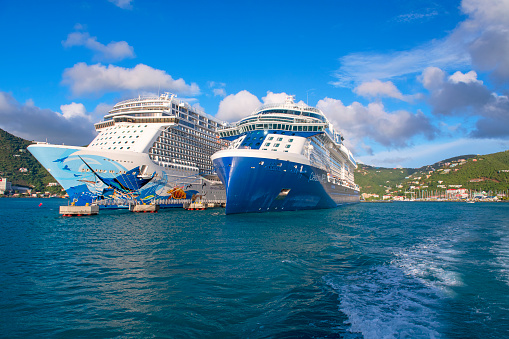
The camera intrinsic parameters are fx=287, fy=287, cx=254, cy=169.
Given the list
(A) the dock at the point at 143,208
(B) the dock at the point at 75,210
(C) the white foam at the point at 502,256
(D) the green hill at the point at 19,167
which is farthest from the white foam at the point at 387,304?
(D) the green hill at the point at 19,167

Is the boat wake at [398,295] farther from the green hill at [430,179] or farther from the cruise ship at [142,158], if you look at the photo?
the green hill at [430,179]

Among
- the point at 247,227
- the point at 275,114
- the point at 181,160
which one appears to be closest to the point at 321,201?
the point at 275,114

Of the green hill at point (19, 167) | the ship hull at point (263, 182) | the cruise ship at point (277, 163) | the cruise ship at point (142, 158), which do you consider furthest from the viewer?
the green hill at point (19, 167)

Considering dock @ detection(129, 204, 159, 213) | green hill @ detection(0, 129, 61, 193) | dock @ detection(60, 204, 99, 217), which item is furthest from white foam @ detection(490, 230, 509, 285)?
green hill @ detection(0, 129, 61, 193)

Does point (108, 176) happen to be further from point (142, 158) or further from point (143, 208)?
point (143, 208)

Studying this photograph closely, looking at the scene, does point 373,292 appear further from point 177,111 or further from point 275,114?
point 177,111

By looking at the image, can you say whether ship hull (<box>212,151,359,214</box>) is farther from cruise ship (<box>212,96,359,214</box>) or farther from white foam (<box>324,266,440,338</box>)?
white foam (<box>324,266,440,338</box>)

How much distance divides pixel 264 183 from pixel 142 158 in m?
19.9

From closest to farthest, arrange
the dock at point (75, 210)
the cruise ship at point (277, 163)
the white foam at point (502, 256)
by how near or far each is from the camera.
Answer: the white foam at point (502, 256) → the cruise ship at point (277, 163) → the dock at point (75, 210)

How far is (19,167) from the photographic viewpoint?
145 m

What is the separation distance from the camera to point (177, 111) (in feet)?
179

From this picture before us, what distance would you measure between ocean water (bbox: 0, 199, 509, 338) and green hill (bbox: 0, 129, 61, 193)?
156 metres

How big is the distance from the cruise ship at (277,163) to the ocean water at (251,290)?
501 inches

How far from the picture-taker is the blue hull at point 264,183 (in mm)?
27719
